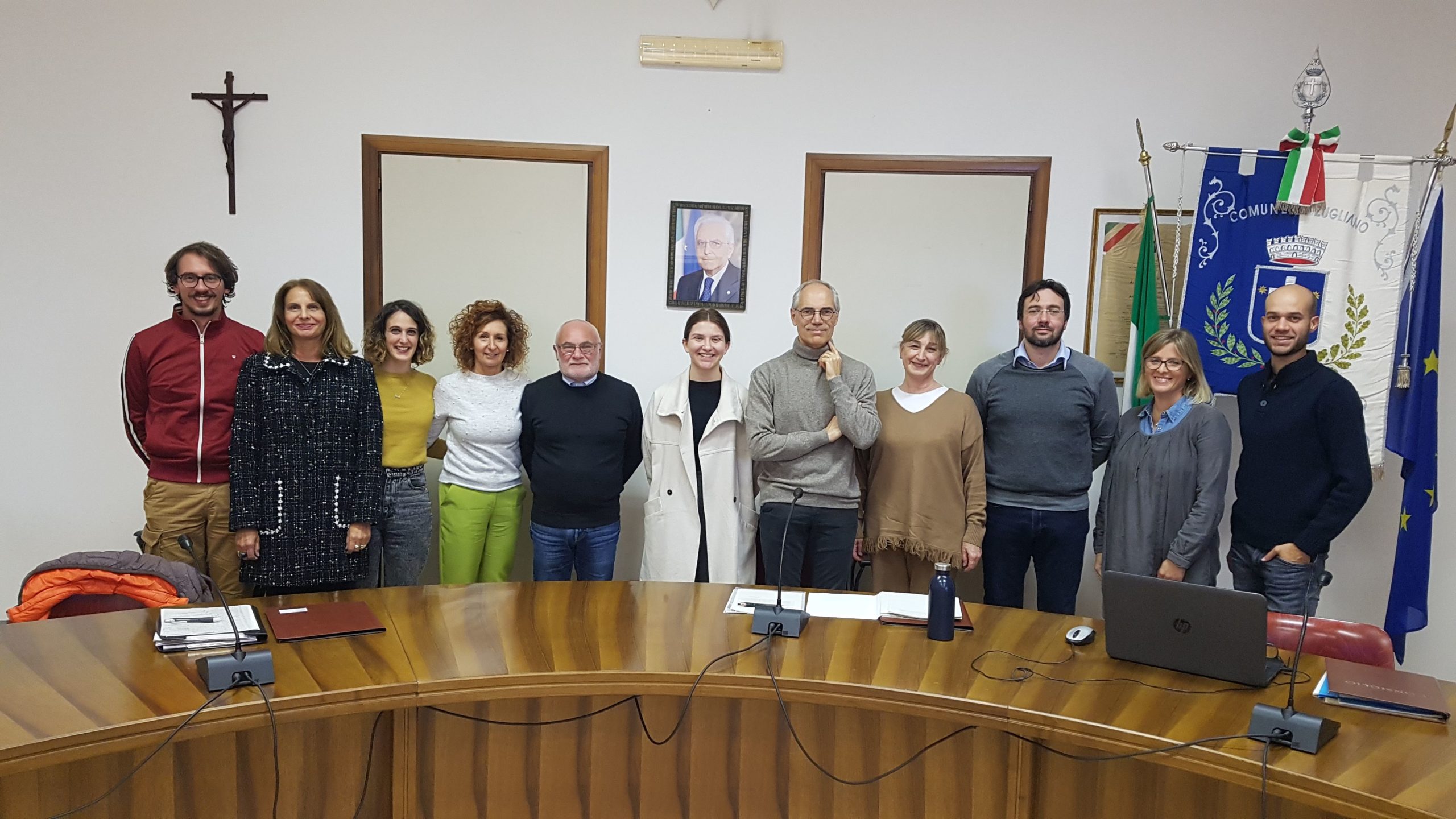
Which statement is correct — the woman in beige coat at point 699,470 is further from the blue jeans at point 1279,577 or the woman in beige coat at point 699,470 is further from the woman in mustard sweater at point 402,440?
the blue jeans at point 1279,577

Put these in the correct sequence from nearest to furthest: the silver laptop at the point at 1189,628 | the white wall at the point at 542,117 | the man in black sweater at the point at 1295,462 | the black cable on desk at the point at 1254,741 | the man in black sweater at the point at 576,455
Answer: the black cable on desk at the point at 1254,741, the silver laptop at the point at 1189,628, the man in black sweater at the point at 1295,462, the man in black sweater at the point at 576,455, the white wall at the point at 542,117

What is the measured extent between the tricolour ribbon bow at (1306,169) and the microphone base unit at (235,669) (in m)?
3.69

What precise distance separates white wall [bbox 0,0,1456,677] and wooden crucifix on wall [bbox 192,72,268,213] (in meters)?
0.05

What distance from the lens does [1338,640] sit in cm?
238

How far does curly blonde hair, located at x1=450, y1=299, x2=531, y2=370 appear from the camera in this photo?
3559 millimetres

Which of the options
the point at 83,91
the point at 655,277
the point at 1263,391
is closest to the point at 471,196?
the point at 655,277

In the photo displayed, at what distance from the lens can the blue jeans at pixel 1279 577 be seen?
306 cm

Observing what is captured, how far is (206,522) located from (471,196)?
168 cm

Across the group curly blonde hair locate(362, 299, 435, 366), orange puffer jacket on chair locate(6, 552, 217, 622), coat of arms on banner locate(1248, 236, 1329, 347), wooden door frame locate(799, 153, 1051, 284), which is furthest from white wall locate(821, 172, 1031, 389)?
orange puffer jacket on chair locate(6, 552, 217, 622)

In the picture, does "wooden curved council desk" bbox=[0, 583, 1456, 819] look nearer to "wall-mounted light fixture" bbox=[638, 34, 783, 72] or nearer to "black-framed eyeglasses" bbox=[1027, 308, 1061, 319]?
"black-framed eyeglasses" bbox=[1027, 308, 1061, 319]

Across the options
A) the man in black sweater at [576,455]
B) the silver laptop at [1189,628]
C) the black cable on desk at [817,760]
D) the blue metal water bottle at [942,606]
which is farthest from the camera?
the man in black sweater at [576,455]

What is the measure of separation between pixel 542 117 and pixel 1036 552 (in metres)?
2.63

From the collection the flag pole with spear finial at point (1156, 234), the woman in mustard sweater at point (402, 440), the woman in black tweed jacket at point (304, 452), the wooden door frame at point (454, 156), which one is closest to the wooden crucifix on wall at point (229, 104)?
the wooden door frame at point (454, 156)

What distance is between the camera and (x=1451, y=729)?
1898mm
